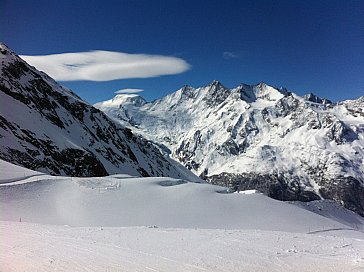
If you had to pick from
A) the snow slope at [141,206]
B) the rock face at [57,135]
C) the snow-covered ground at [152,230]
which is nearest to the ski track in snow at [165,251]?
the snow-covered ground at [152,230]

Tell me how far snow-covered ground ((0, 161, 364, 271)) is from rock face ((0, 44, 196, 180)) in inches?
1254

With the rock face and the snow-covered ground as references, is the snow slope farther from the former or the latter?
the rock face

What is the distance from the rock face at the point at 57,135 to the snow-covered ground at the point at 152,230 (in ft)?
104

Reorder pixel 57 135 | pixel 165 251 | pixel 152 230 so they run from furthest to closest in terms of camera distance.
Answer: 1. pixel 57 135
2. pixel 152 230
3. pixel 165 251

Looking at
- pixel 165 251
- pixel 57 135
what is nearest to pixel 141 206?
pixel 165 251

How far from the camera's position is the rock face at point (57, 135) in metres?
66.7

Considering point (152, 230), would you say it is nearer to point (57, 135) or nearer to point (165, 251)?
point (165, 251)

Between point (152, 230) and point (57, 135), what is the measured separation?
71480mm

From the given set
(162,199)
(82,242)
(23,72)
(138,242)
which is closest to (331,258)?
(138,242)

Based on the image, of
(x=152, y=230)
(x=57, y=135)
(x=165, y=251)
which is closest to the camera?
(x=165, y=251)

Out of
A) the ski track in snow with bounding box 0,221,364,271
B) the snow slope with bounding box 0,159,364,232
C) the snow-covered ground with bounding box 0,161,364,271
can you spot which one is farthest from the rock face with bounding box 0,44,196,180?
the ski track in snow with bounding box 0,221,364,271

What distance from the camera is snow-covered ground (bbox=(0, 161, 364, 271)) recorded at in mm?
11867

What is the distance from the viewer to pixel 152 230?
17688 millimetres

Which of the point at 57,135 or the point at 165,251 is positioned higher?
the point at 57,135
